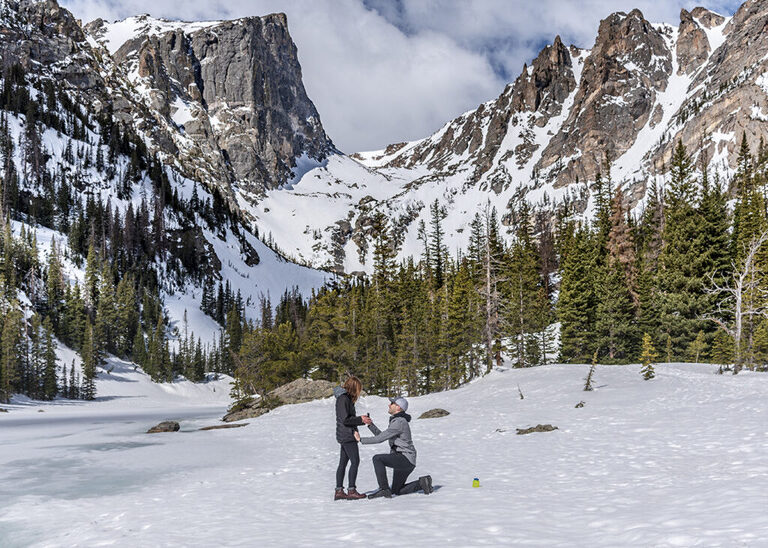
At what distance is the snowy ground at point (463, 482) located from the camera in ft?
21.7

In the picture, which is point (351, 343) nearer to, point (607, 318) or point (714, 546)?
point (607, 318)

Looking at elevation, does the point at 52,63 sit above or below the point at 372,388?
above

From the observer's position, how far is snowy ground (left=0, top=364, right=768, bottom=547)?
21.7 feet

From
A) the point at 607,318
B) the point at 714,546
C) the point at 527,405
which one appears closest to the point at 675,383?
the point at 527,405

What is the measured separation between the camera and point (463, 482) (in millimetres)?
10742

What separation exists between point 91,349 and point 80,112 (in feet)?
417

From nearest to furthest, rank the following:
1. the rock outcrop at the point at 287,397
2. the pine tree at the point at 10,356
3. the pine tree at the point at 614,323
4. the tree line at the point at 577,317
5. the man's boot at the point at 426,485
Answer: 1. the man's boot at the point at 426,485
2. the rock outcrop at the point at 287,397
3. the tree line at the point at 577,317
4. the pine tree at the point at 614,323
5. the pine tree at the point at 10,356

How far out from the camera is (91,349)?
80.8 metres

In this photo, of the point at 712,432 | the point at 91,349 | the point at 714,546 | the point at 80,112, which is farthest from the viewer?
Result: the point at 80,112

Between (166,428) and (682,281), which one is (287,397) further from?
(682,281)

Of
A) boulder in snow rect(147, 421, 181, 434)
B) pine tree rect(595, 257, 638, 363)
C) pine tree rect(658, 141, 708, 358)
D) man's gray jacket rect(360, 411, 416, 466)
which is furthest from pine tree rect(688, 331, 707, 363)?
boulder in snow rect(147, 421, 181, 434)

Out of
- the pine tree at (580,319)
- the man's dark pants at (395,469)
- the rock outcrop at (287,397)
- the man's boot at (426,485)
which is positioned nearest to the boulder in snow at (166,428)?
the rock outcrop at (287,397)

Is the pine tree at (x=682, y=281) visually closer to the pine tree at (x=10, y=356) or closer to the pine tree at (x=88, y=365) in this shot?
the pine tree at (x=10, y=356)

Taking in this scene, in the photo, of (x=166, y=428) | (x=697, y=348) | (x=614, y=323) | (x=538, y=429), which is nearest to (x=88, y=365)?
(x=166, y=428)
